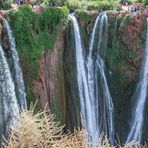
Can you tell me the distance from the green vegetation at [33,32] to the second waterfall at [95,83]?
759 mm

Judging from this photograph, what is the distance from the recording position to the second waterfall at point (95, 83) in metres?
21.4

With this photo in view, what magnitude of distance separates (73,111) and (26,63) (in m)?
2.57

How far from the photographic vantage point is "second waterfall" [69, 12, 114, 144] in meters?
21.4

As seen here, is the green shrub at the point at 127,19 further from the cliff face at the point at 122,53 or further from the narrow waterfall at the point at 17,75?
the narrow waterfall at the point at 17,75

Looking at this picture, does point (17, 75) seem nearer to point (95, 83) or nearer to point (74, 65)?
point (74, 65)

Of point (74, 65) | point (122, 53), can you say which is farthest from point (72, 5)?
point (74, 65)

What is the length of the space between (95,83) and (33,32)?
3.10m

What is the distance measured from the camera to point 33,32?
21.0 metres

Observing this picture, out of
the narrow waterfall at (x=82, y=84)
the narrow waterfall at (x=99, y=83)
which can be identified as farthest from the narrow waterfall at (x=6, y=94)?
the narrow waterfall at (x=99, y=83)

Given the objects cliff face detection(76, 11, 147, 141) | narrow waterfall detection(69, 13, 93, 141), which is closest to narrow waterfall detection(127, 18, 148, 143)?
cliff face detection(76, 11, 147, 141)

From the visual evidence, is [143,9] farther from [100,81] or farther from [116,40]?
[100,81]

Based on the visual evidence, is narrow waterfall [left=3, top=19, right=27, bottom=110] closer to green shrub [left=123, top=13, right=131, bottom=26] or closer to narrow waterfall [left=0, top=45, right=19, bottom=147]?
narrow waterfall [left=0, top=45, right=19, bottom=147]

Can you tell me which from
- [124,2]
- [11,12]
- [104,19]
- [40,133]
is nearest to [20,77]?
[11,12]

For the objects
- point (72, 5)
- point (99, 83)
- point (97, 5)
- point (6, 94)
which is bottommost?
point (99, 83)
